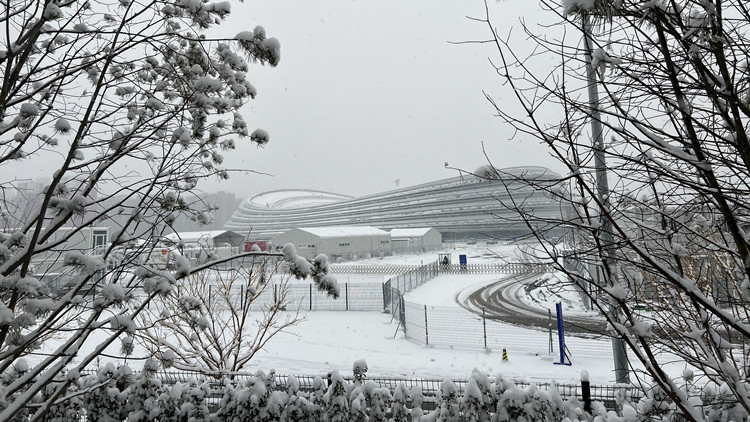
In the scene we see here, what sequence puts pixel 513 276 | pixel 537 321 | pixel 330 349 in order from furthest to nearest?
1. pixel 513 276
2. pixel 537 321
3. pixel 330 349

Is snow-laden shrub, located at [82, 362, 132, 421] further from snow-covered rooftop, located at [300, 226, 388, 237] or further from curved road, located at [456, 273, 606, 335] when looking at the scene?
snow-covered rooftop, located at [300, 226, 388, 237]

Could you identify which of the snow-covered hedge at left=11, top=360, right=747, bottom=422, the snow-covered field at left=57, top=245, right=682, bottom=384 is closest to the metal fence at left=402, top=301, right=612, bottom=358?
the snow-covered field at left=57, top=245, right=682, bottom=384

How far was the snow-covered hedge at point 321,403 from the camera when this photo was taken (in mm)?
4918

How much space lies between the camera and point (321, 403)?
561 cm

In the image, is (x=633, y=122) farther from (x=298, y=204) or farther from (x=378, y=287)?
(x=298, y=204)

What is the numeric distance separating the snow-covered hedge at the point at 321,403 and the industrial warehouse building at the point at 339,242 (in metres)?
40.2

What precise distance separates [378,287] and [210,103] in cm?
2474

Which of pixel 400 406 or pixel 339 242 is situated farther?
pixel 339 242

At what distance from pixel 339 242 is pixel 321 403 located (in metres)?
45.1

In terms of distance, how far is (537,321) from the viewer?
17.1 metres

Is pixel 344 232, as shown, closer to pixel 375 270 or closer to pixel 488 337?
pixel 375 270

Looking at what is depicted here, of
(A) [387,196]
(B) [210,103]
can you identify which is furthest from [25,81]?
(A) [387,196]

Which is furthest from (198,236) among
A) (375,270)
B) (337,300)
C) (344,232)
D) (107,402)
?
(107,402)

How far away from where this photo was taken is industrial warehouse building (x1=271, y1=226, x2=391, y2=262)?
48.9 meters
